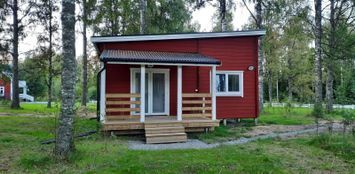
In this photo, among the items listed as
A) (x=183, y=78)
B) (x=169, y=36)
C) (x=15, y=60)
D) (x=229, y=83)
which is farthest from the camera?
(x=15, y=60)

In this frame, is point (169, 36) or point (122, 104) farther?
point (169, 36)

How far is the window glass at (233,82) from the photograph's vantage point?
488 inches

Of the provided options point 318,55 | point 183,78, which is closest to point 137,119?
point 183,78

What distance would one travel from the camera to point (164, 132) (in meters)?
9.16

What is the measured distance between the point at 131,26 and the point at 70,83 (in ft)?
53.7

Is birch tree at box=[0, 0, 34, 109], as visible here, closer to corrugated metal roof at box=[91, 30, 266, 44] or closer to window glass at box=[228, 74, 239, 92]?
corrugated metal roof at box=[91, 30, 266, 44]

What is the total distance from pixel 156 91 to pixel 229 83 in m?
3.05

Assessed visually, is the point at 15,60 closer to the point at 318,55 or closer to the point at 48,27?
the point at 48,27

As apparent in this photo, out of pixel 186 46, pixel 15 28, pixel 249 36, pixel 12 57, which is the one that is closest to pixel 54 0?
pixel 15 28

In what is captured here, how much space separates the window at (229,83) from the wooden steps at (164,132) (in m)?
3.33

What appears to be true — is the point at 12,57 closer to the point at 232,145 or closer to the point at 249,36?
the point at 249,36

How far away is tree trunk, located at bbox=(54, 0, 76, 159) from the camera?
629cm

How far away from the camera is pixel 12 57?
20625 millimetres

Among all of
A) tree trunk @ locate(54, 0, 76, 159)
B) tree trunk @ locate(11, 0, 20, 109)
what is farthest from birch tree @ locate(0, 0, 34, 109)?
tree trunk @ locate(54, 0, 76, 159)
